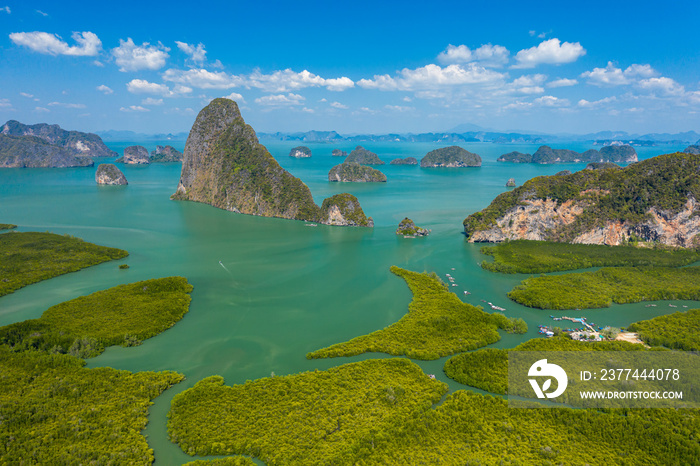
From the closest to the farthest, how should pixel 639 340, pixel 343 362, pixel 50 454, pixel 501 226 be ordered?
pixel 50 454 < pixel 343 362 < pixel 639 340 < pixel 501 226

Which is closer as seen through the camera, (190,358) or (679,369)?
(679,369)

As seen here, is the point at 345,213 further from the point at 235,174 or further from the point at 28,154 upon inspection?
the point at 28,154

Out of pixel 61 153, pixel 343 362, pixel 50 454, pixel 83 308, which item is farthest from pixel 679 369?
pixel 61 153

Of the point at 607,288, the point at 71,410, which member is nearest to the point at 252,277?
the point at 71,410

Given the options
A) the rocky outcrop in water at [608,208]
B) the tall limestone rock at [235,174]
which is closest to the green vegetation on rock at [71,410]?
the tall limestone rock at [235,174]

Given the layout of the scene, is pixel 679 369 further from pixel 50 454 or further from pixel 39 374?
pixel 39 374
